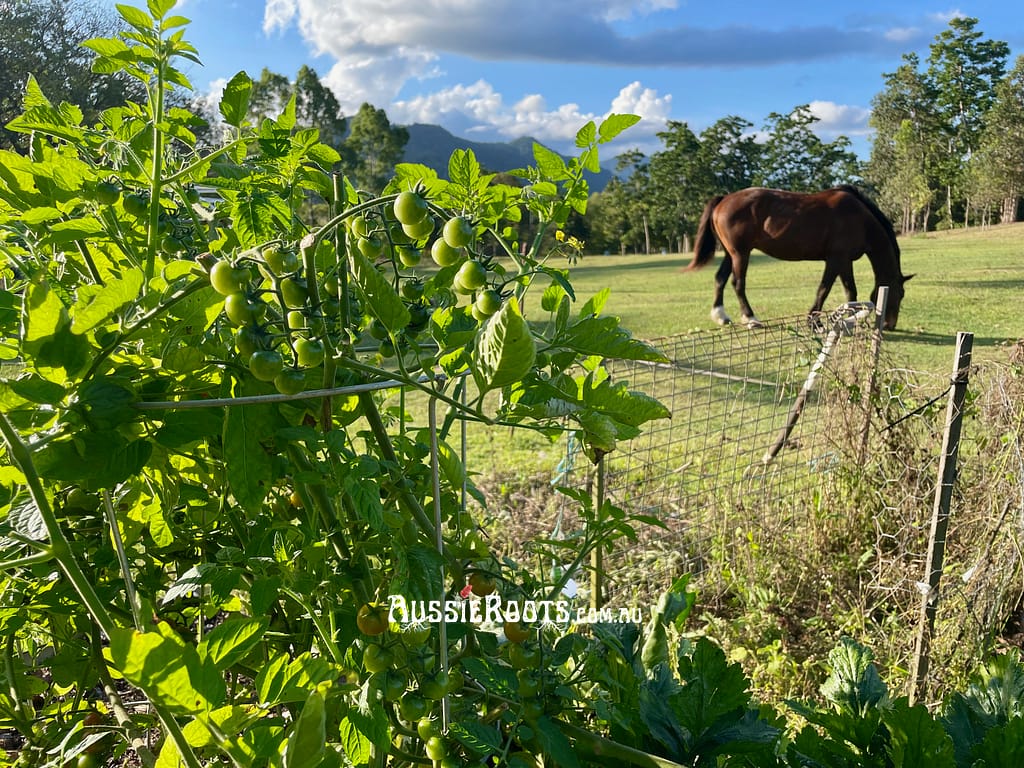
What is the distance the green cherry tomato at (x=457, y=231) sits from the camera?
0.58m

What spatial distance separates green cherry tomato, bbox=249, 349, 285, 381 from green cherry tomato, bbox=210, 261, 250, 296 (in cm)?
5

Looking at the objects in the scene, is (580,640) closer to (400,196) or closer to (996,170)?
(400,196)

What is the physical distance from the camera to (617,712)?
760mm

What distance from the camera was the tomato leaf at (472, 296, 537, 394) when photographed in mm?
508

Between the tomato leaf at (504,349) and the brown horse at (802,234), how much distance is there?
9142 mm

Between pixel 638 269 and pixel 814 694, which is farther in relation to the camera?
pixel 638 269

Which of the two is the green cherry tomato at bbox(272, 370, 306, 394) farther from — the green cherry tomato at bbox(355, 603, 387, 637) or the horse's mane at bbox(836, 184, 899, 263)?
the horse's mane at bbox(836, 184, 899, 263)

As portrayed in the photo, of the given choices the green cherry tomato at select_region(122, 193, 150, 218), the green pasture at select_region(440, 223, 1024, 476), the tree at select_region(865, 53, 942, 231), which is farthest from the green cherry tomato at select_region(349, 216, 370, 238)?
the tree at select_region(865, 53, 942, 231)

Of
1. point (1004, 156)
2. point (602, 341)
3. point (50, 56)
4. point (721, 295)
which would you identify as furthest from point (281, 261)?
point (1004, 156)

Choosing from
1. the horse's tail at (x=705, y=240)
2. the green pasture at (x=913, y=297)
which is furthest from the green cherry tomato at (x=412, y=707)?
the horse's tail at (x=705, y=240)

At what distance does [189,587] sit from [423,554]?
242mm

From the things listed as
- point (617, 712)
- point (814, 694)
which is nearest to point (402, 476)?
point (617, 712)

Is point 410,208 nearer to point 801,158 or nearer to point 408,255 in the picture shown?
point 408,255

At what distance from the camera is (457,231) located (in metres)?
0.59
